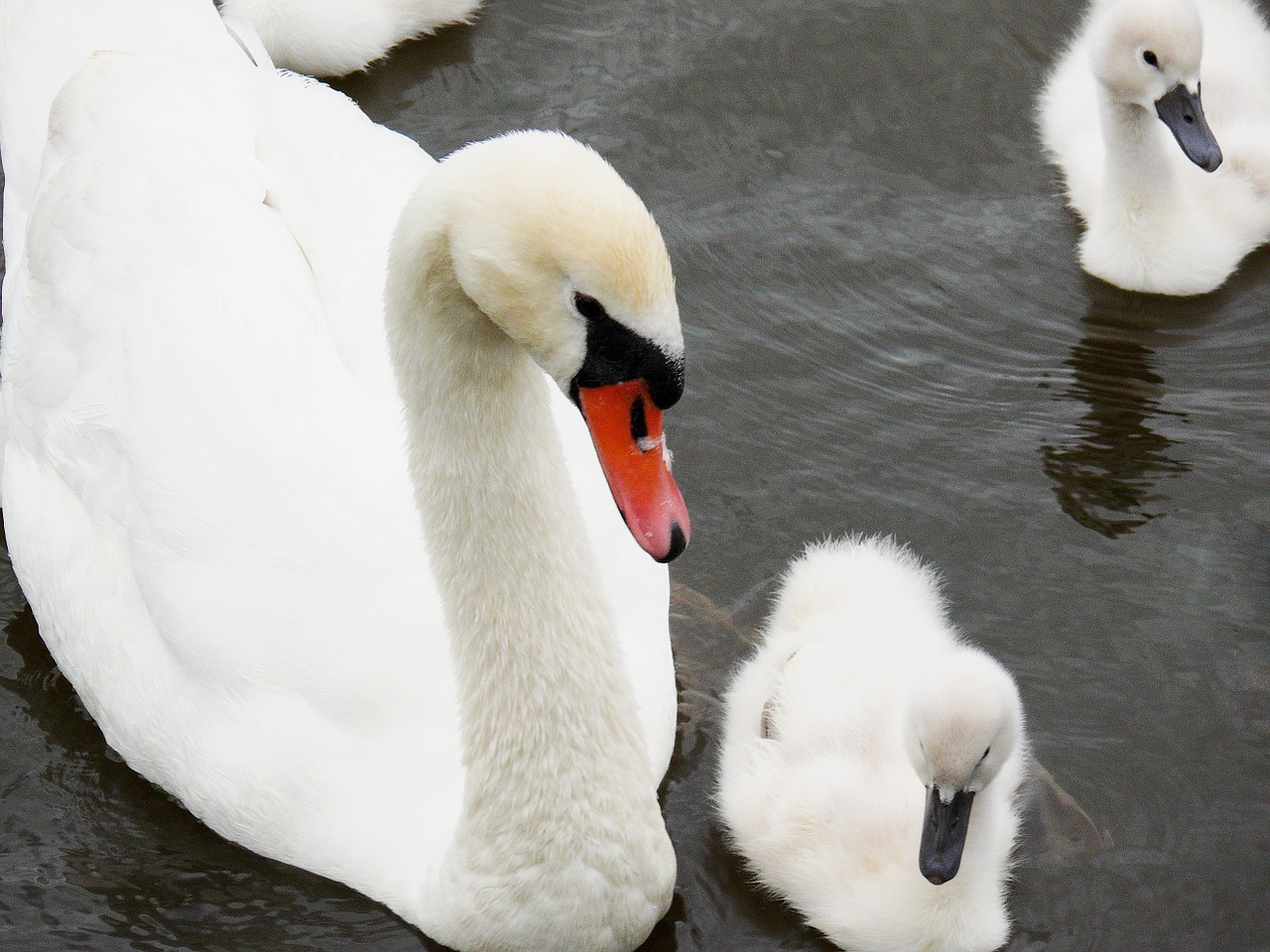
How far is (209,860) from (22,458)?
1308 mm

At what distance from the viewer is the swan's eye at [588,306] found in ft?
10.2

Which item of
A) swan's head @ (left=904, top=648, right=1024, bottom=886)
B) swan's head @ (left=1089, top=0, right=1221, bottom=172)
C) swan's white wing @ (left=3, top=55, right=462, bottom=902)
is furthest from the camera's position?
swan's head @ (left=1089, top=0, right=1221, bottom=172)

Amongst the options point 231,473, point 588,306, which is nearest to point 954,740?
point 588,306

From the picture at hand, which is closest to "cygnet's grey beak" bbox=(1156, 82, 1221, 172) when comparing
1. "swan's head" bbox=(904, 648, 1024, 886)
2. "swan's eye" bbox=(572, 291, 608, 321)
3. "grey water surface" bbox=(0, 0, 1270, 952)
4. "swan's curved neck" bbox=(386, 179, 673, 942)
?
"grey water surface" bbox=(0, 0, 1270, 952)

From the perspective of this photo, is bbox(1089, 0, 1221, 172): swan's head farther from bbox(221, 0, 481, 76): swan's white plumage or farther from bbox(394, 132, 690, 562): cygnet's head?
bbox(394, 132, 690, 562): cygnet's head

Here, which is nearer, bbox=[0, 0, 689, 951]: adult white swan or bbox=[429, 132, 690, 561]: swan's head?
bbox=[429, 132, 690, 561]: swan's head

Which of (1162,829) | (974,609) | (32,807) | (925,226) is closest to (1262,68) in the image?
(925,226)

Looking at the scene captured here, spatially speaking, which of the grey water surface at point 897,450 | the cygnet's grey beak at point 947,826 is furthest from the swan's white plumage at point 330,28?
the cygnet's grey beak at point 947,826

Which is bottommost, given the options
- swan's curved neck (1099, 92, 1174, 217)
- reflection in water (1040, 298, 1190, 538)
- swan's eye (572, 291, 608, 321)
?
reflection in water (1040, 298, 1190, 538)

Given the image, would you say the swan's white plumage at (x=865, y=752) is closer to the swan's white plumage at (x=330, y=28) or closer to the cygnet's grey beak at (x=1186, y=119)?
the cygnet's grey beak at (x=1186, y=119)

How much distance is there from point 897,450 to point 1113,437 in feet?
2.32

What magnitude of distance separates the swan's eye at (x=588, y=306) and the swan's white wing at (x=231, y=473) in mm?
1260

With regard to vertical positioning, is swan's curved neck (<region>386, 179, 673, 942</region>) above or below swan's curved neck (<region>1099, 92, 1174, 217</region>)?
above

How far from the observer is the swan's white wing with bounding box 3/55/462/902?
4.09 metres
